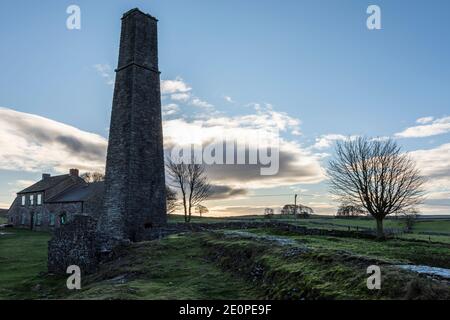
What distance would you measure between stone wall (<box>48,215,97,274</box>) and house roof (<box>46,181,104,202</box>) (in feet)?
87.5

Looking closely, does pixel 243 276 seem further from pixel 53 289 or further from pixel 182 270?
pixel 53 289

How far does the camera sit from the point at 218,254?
677 inches

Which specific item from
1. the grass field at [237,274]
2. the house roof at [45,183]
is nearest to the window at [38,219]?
the house roof at [45,183]

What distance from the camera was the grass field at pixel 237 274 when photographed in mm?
9016

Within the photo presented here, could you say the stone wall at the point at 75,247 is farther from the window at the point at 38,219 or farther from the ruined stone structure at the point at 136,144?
the window at the point at 38,219

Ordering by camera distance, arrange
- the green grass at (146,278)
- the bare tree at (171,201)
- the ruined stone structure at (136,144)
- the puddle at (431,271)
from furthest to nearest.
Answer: the bare tree at (171,201)
the ruined stone structure at (136,144)
the green grass at (146,278)
the puddle at (431,271)

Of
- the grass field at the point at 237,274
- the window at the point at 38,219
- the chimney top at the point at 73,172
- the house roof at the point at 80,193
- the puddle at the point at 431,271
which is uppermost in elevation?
the chimney top at the point at 73,172

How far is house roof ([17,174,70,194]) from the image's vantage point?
58206 mm

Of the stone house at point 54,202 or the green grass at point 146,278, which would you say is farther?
the stone house at point 54,202

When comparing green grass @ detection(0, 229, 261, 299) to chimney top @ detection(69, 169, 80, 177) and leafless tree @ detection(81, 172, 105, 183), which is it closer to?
chimney top @ detection(69, 169, 80, 177)

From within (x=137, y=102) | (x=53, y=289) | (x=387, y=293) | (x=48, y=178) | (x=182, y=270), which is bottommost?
(x=53, y=289)

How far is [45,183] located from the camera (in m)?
60.2
